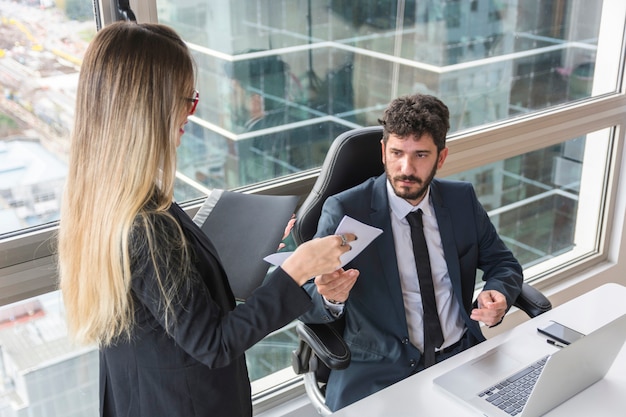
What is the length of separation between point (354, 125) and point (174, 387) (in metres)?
1.58

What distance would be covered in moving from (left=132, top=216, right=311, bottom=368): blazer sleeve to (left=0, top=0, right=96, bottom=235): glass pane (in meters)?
0.76

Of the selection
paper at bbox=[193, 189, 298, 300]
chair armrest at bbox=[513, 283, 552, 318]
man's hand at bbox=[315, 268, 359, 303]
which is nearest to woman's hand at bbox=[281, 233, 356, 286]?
man's hand at bbox=[315, 268, 359, 303]

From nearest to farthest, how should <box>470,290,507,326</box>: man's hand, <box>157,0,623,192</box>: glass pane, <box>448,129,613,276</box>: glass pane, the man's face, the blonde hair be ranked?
the blonde hair < <box>470,290,507,326</box>: man's hand < the man's face < <box>157,0,623,192</box>: glass pane < <box>448,129,613,276</box>: glass pane

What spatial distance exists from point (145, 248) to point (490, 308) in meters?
1.01

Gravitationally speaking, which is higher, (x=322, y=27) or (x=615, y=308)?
(x=322, y=27)

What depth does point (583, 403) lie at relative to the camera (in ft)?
5.29

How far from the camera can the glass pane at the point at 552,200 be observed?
352 cm

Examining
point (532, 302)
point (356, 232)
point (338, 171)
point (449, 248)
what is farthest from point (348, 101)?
point (356, 232)

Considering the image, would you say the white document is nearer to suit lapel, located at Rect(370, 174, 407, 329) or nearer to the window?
suit lapel, located at Rect(370, 174, 407, 329)

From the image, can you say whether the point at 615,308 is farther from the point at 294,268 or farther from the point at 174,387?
the point at 174,387

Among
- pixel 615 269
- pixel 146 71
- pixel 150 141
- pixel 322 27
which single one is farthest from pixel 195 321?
pixel 615 269

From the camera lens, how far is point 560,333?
184 centimetres

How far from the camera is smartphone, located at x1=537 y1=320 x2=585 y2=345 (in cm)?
182

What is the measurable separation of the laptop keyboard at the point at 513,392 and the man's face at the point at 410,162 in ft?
2.00
